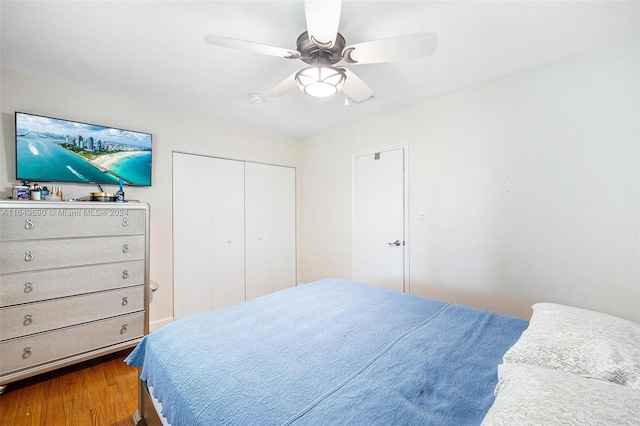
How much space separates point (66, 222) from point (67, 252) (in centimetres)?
24

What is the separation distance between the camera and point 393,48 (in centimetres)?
143

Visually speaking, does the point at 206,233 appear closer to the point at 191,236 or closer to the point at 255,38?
the point at 191,236

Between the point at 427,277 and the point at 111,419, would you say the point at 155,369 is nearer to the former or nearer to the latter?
the point at 111,419

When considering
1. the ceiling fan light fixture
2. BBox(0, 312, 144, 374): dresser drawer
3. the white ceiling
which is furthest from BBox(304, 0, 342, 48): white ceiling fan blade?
BBox(0, 312, 144, 374): dresser drawer

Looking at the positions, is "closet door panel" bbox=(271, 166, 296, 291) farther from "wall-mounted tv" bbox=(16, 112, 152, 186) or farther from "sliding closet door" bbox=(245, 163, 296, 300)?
"wall-mounted tv" bbox=(16, 112, 152, 186)

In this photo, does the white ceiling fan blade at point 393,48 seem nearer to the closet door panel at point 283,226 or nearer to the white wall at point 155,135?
the white wall at point 155,135

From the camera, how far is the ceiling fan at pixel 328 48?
125 cm

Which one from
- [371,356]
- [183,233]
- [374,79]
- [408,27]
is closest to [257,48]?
[408,27]

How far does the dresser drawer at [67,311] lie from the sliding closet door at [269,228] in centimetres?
146

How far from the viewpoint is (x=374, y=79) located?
7.49 ft

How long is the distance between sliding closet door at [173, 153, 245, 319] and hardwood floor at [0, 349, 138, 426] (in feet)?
2.94

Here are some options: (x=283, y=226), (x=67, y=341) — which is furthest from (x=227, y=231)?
(x=67, y=341)

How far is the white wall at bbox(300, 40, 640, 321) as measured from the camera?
179cm

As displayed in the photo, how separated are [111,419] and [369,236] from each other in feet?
8.99
